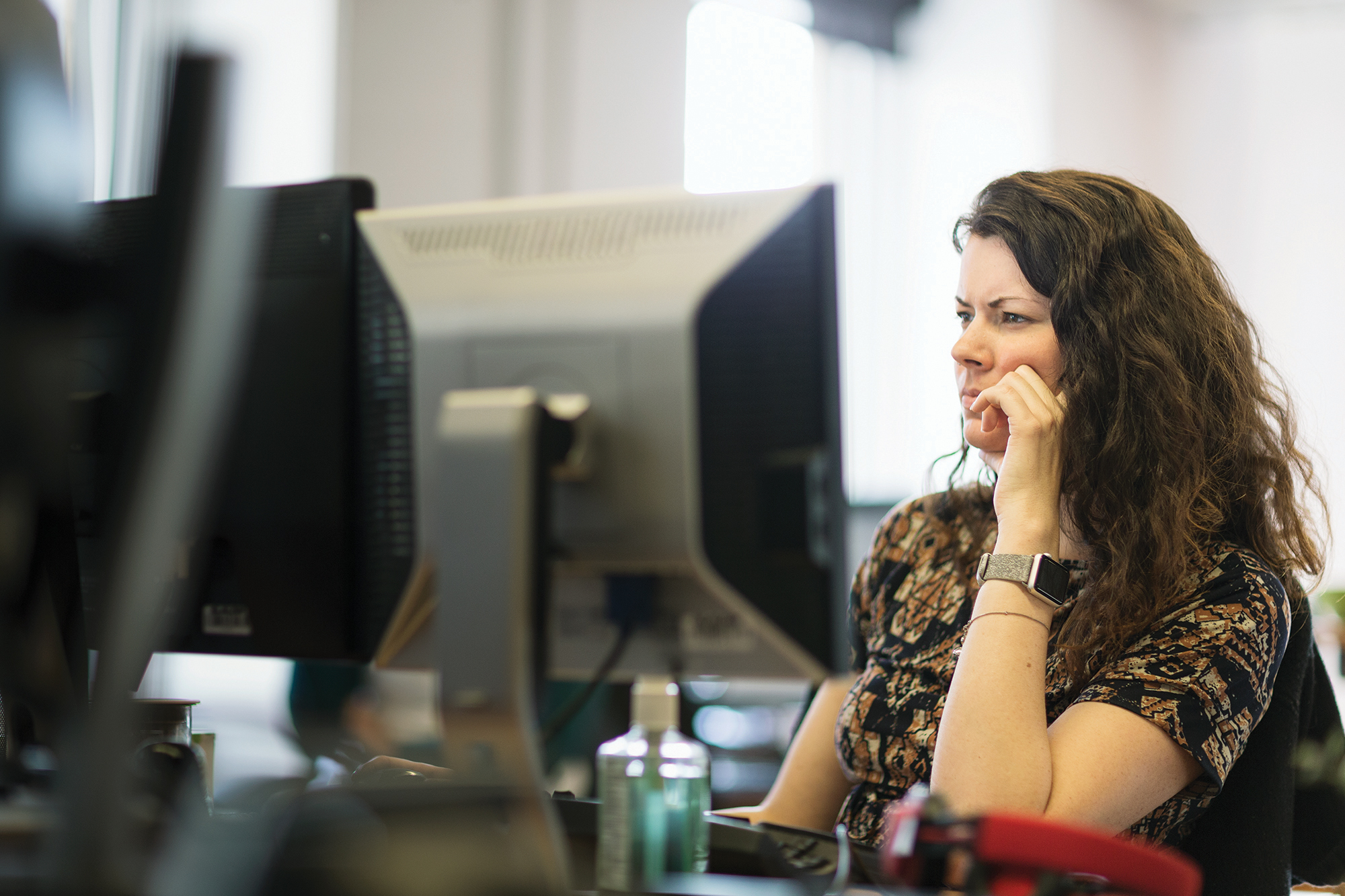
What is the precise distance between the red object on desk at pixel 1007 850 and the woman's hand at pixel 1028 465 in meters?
0.52

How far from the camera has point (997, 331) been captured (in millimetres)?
1273

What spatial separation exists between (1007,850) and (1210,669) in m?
0.53

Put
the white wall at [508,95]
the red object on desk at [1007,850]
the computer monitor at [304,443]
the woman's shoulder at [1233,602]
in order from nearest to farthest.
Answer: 1. the red object on desk at [1007,850]
2. the computer monitor at [304,443]
3. the woman's shoulder at [1233,602]
4. the white wall at [508,95]

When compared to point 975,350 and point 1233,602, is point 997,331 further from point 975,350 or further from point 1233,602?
point 1233,602

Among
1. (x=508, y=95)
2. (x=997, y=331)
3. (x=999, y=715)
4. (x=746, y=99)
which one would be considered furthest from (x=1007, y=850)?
(x=746, y=99)

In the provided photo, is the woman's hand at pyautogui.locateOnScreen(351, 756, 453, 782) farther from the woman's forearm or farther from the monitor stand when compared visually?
the woman's forearm

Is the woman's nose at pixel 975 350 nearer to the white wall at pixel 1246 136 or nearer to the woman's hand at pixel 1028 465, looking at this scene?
the woman's hand at pixel 1028 465

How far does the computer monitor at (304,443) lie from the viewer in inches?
33.5

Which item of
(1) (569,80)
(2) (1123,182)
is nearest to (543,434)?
(2) (1123,182)

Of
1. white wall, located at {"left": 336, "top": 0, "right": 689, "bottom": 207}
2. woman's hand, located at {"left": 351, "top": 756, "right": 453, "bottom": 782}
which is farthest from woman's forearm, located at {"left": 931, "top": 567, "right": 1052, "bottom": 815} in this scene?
white wall, located at {"left": 336, "top": 0, "right": 689, "bottom": 207}

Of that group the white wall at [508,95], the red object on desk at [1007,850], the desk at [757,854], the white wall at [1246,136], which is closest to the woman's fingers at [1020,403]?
the desk at [757,854]

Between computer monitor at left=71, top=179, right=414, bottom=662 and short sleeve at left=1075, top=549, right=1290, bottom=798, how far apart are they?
2.25 feet

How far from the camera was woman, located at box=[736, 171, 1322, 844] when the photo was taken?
103 centimetres

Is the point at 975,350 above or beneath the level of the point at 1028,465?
above
